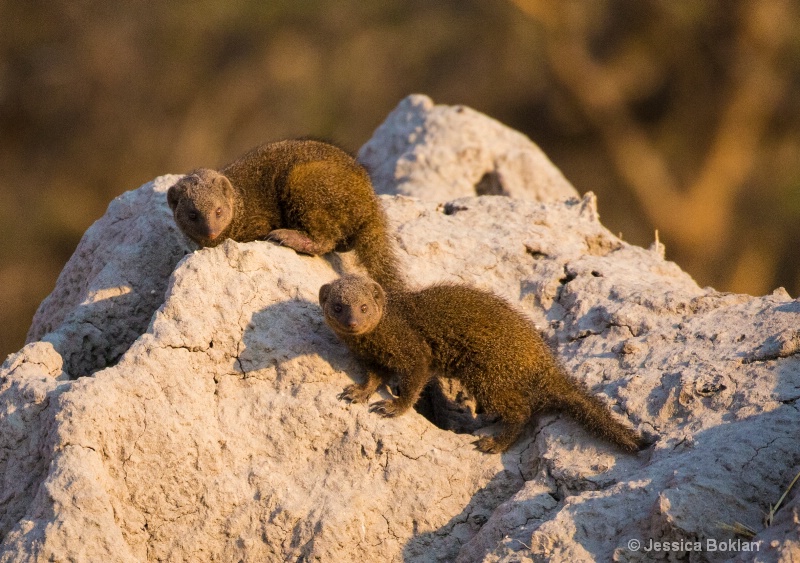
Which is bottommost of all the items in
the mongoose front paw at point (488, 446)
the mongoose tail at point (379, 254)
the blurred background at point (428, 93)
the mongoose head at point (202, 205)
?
the mongoose front paw at point (488, 446)

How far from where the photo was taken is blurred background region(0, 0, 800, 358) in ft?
46.2

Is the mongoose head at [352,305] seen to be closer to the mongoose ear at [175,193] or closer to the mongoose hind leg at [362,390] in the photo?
the mongoose hind leg at [362,390]

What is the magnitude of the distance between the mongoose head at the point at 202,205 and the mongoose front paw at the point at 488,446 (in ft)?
5.42

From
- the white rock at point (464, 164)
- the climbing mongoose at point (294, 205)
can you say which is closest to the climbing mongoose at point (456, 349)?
the climbing mongoose at point (294, 205)

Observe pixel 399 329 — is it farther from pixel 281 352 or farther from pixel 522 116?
pixel 522 116

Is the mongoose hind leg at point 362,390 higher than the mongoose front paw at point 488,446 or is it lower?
higher

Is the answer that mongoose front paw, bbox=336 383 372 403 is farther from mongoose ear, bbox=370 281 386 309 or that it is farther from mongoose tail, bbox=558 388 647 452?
mongoose tail, bbox=558 388 647 452

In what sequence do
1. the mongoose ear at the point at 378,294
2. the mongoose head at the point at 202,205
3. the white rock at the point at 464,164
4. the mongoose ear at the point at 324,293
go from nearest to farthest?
the mongoose ear at the point at 324,293 < the mongoose ear at the point at 378,294 < the mongoose head at the point at 202,205 < the white rock at the point at 464,164

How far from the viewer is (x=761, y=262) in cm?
1459

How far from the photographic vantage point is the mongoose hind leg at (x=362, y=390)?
457 cm

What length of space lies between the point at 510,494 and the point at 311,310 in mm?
1213

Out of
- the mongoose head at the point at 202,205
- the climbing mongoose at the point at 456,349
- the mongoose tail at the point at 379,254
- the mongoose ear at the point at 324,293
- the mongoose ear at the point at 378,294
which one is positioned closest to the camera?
the climbing mongoose at the point at 456,349

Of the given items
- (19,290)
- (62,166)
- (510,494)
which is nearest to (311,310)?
(510,494)

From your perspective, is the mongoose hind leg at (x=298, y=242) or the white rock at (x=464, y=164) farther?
the white rock at (x=464, y=164)
